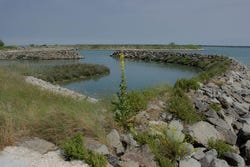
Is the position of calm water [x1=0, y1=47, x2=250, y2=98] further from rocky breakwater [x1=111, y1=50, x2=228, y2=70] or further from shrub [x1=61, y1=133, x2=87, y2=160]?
shrub [x1=61, y1=133, x2=87, y2=160]

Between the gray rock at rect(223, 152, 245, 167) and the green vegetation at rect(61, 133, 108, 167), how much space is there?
2.37 m

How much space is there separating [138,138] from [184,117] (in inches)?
71.4

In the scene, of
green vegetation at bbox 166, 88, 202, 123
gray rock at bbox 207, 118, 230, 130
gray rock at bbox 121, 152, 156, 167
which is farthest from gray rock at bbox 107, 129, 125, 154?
gray rock at bbox 207, 118, 230, 130

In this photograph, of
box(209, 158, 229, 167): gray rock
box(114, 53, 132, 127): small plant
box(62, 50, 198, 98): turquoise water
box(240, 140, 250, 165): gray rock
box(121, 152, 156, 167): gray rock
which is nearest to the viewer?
box(121, 152, 156, 167): gray rock

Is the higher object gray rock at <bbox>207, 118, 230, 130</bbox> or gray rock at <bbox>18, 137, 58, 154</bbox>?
→ gray rock at <bbox>18, 137, 58, 154</bbox>

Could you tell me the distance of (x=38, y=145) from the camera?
16.0 ft

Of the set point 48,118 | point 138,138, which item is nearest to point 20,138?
point 48,118

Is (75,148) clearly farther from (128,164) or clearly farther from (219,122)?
(219,122)

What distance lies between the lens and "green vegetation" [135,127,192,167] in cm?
509

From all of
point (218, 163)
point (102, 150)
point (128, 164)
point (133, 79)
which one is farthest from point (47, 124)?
point (133, 79)

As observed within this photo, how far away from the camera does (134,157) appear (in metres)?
4.84

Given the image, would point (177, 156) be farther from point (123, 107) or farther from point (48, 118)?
point (48, 118)

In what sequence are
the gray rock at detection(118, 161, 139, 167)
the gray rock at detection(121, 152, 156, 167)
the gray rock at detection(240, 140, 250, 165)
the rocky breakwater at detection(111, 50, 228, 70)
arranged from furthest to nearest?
1. the rocky breakwater at detection(111, 50, 228, 70)
2. the gray rock at detection(240, 140, 250, 165)
3. the gray rock at detection(121, 152, 156, 167)
4. the gray rock at detection(118, 161, 139, 167)

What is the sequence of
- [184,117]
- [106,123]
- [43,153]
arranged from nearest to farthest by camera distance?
[43,153]
[106,123]
[184,117]
